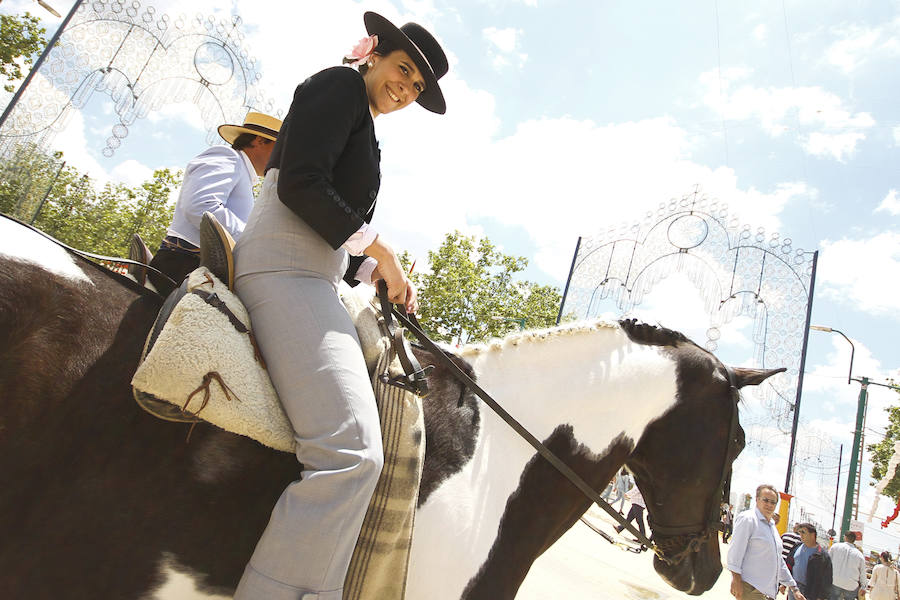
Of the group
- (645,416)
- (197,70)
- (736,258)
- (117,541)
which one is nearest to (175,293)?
(117,541)

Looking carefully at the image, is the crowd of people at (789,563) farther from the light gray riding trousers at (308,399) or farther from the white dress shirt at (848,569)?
the light gray riding trousers at (308,399)

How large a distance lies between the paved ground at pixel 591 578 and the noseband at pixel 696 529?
4.49 m

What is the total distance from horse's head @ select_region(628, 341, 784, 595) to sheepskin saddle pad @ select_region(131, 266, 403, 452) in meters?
1.92

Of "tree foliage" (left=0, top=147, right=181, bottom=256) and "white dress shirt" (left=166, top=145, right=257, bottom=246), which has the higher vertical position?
"tree foliage" (left=0, top=147, right=181, bottom=256)

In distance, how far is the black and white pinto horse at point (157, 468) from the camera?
150 cm

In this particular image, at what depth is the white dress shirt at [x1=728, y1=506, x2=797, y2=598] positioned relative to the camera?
21.5 feet

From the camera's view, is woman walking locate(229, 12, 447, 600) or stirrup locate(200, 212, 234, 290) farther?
stirrup locate(200, 212, 234, 290)

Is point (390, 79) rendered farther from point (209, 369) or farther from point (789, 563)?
point (789, 563)

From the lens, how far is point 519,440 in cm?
237

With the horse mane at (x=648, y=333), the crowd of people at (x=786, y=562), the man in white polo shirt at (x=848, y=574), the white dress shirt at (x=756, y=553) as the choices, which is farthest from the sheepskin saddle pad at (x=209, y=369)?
the man in white polo shirt at (x=848, y=574)

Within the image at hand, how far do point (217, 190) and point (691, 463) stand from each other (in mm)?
3028

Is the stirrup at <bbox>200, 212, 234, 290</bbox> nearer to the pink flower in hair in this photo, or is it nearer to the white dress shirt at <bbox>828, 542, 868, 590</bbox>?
the pink flower in hair

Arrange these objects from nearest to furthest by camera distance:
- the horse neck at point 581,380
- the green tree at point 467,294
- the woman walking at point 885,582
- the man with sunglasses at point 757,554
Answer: the horse neck at point 581,380
the man with sunglasses at point 757,554
the woman walking at point 885,582
the green tree at point 467,294

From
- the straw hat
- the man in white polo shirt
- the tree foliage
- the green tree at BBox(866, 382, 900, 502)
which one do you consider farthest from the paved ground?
the green tree at BBox(866, 382, 900, 502)
